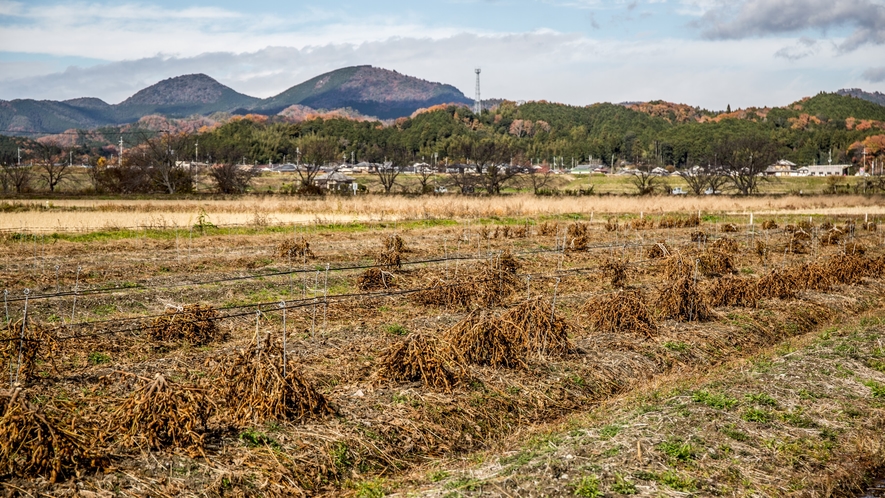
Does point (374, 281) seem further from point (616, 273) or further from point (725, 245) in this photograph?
point (725, 245)

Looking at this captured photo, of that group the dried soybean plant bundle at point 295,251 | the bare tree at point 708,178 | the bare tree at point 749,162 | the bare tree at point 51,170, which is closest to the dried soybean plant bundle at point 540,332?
the dried soybean plant bundle at point 295,251

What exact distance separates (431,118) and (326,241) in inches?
4962

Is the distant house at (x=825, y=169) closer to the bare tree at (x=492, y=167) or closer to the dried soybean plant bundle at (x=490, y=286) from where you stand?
the bare tree at (x=492, y=167)

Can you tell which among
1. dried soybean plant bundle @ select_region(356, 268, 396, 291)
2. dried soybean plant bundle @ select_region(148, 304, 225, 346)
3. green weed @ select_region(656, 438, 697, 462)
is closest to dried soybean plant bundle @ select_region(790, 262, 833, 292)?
dried soybean plant bundle @ select_region(356, 268, 396, 291)

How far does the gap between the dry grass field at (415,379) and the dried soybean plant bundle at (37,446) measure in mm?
17

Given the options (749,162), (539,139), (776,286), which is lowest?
(776,286)

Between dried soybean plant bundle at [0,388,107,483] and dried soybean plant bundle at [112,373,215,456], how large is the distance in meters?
0.49

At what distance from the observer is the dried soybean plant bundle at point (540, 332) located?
9.77 meters

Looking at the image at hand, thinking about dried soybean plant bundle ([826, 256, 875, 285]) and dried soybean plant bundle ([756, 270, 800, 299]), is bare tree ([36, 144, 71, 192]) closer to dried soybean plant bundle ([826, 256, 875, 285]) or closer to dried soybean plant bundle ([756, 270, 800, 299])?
dried soybean plant bundle ([756, 270, 800, 299])

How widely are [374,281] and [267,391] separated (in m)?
8.39

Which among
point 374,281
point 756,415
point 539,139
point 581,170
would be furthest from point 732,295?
point 539,139

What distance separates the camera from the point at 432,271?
17.6 metres

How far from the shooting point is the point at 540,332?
981 centimetres

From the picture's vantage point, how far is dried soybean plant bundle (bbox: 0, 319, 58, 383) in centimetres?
814
